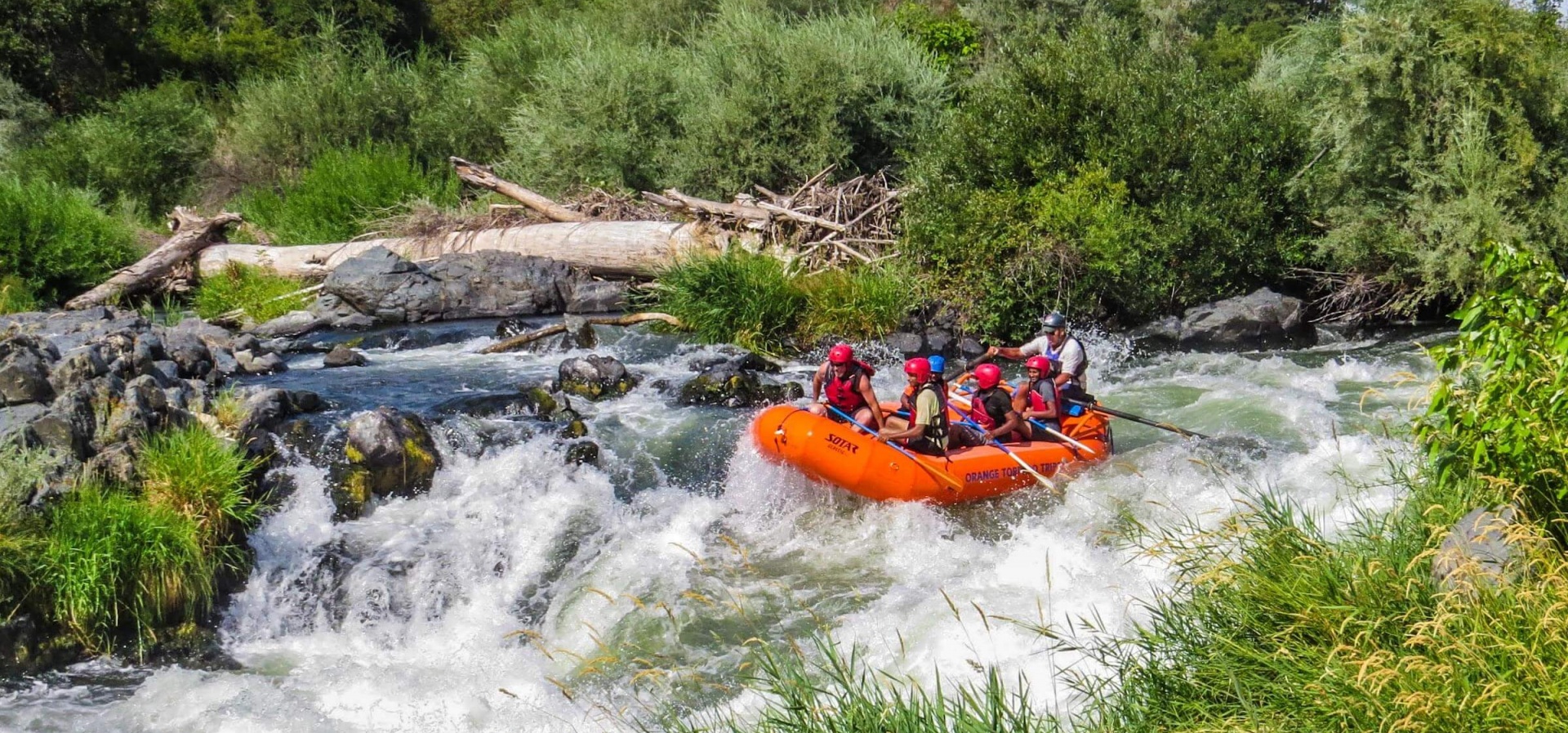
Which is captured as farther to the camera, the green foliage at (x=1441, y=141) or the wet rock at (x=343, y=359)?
the green foliage at (x=1441, y=141)

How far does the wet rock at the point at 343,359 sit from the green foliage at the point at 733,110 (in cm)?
636

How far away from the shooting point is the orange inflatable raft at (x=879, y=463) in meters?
8.18

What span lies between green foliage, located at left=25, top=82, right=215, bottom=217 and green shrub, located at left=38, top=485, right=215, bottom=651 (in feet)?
49.4

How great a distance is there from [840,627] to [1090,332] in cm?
795

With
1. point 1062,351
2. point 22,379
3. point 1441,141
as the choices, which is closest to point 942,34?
point 1441,141

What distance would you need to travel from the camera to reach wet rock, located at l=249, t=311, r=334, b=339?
13969mm

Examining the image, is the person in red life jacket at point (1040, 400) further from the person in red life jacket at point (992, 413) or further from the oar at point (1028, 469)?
the oar at point (1028, 469)

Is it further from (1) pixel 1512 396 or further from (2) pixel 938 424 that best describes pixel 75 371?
(1) pixel 1512 396

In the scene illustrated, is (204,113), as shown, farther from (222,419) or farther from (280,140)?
(222,419)

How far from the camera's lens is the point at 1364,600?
13.1ft

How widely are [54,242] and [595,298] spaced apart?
684 cm

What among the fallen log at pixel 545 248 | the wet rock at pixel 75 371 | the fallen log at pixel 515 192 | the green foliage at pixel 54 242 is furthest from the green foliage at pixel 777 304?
the green foliage at pixel 54 242

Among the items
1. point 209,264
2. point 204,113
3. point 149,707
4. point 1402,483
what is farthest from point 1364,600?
point 204,113

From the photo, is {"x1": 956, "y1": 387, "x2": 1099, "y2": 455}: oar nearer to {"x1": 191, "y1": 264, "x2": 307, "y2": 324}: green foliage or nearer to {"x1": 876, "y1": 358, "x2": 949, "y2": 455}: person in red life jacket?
{"x1": 876, "y1": 358, "x2": 949, "y2": 455}: person in red life jacket
